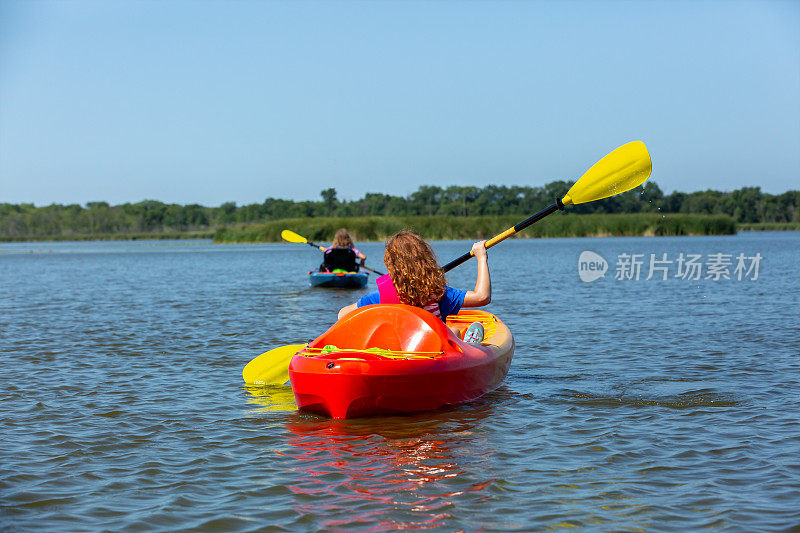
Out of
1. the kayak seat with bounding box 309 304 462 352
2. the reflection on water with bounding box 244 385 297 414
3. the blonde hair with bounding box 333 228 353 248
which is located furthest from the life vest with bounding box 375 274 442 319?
the blonde hair with bounding box 333 228 353 248

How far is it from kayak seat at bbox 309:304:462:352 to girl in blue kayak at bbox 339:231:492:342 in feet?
0.55

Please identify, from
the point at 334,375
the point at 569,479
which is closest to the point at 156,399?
the point at 334,375

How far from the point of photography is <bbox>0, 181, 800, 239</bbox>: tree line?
86125 millimetres

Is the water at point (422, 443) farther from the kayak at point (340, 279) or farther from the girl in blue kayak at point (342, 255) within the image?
the kayak at point (340, 279)

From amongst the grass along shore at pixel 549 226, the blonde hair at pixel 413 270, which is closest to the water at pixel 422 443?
the blonde hair at pixel 413 270

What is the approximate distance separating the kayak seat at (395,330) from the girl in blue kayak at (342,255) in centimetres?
1142

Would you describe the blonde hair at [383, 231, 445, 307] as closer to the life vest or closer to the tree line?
the life vest

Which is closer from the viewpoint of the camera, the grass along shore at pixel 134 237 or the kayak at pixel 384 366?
the kayak at pixel 384 366

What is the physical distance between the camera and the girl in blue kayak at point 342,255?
1741cm

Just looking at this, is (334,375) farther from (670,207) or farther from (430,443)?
(670,207)

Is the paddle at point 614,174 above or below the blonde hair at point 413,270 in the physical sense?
above

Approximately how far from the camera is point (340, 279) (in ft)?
58.9

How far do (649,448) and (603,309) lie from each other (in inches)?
348

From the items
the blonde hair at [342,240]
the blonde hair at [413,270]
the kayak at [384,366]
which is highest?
the blonde hair at [342,240]
